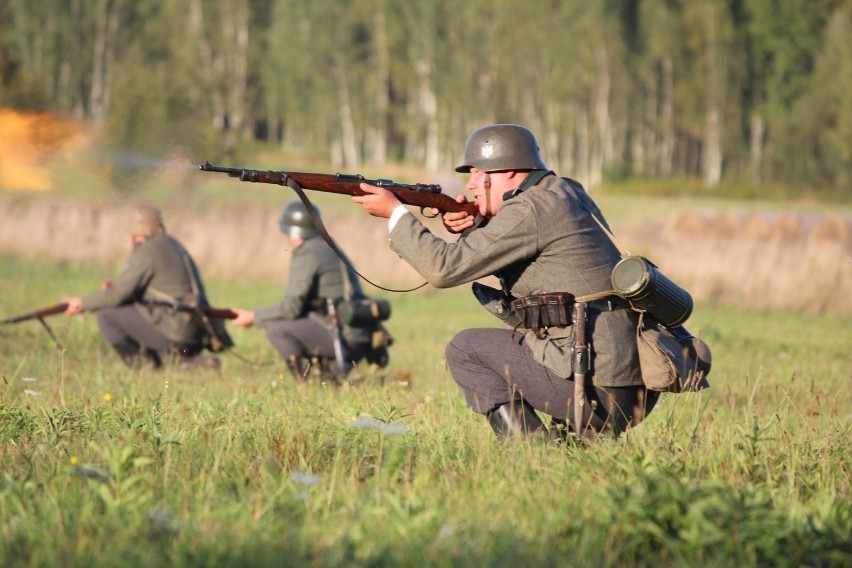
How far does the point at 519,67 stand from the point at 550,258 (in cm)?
6016

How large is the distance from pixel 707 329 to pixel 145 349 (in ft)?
25.5

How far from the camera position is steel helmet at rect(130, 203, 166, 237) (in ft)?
39.2

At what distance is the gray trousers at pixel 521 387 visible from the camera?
6488 millimetres

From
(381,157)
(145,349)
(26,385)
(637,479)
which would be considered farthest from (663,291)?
(381,157)

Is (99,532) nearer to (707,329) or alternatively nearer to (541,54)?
(707,329)

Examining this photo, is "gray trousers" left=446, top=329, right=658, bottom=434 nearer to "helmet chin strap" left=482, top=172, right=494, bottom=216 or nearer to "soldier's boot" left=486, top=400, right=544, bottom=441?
"soldier's boot" left=486, top=400, right=544, bottom=441

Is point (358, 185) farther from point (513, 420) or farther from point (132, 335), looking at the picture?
point (132, 335)

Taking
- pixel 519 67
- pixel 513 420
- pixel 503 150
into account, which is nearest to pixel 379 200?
pixel 503 150

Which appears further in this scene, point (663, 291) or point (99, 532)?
point (663, 291)

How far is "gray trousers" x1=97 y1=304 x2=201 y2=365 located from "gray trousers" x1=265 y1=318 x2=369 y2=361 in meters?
1.13

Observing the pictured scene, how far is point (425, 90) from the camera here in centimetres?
6688

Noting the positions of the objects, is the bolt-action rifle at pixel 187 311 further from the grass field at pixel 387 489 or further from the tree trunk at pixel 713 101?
the tree trunk at pixel 713 101

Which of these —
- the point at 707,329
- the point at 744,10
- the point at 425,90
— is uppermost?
the point at 744,10

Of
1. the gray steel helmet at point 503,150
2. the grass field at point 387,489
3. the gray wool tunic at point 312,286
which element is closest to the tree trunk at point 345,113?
the gray wool tunic at point 312,286
